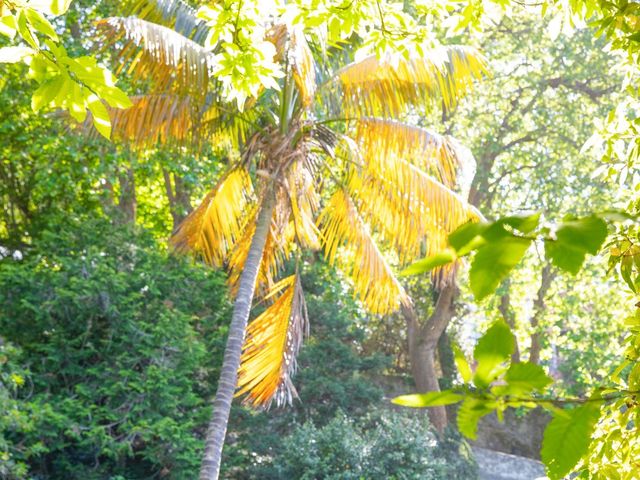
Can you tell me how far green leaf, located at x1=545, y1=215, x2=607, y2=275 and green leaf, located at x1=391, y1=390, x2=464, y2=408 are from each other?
0.56 feet

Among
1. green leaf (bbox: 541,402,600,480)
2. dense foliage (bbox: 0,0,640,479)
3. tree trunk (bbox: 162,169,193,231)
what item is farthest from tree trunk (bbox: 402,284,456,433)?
green leaf (bbox: 541,402,600,480)

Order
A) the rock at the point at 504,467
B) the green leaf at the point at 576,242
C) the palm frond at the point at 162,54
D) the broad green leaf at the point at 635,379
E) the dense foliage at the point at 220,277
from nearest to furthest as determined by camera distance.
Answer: the green leaf at the point at 576,242, the broad green leaf at the point at 635,379, the dense foliage at the point at 220,277, the palm frond at the point at 162,54, the rock at the point at 504,467

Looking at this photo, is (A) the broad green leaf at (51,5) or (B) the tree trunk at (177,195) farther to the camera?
(B) the tree trunk at (177,195)

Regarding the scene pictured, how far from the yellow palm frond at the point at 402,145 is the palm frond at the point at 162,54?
65.7 inches

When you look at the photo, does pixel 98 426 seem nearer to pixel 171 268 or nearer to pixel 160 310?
pixel 160 310

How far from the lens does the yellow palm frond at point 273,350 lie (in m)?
8.99

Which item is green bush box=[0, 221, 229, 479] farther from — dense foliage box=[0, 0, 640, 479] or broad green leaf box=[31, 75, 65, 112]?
broad green leaf box=[31, 75, 65, 112]

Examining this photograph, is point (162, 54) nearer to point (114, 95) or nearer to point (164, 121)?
point (164, 121)

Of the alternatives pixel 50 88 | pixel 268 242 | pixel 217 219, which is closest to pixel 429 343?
pixel 268 242

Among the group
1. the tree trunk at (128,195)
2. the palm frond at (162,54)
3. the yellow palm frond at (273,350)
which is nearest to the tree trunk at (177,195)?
the tree trunk at (128,195)

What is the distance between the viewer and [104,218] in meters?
12.8

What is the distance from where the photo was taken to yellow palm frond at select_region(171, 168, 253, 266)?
9.66 m

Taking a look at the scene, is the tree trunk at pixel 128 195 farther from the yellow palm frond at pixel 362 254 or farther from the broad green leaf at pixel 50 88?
the broad green leaf at pixel 50 88

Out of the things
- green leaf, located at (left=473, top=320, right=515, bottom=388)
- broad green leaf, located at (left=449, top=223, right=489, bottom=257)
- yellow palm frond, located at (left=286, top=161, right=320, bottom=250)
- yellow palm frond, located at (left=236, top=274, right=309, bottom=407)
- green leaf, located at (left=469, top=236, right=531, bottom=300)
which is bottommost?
green leaf, located at (left=473, top=320, right=515, bottom=388)
